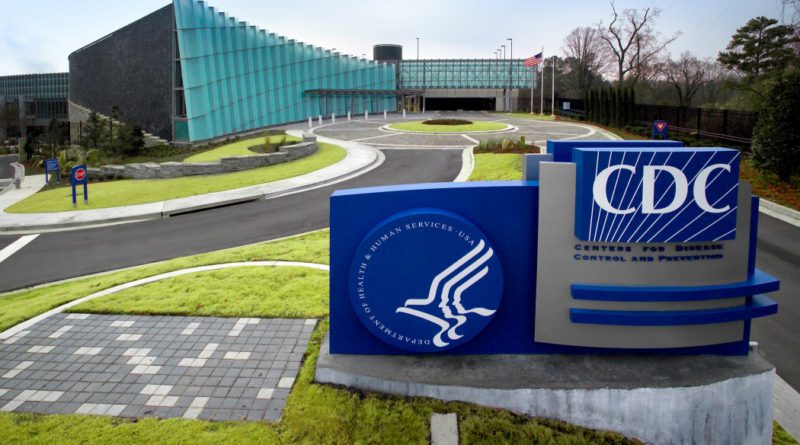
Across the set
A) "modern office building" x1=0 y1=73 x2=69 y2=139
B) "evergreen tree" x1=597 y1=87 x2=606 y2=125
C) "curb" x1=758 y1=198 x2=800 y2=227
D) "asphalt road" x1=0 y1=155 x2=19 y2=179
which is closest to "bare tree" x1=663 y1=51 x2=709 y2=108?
"evergreen tree" x1=597 y1=87 x2=606 y2=125

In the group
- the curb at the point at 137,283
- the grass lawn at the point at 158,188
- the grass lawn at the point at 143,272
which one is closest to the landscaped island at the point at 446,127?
the grass lawn at the point at 158,188

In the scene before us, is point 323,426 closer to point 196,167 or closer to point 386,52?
point 196,167

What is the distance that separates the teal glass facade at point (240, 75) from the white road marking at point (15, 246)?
24.4 metres

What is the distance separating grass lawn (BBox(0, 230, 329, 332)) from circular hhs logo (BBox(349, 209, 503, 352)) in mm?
5020

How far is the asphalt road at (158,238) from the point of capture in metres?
11.9

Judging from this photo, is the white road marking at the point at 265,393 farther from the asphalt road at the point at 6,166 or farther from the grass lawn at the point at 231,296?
the asphalt road at the point at 6,166

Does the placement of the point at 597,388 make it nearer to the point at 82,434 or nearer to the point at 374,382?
the point at 374,382

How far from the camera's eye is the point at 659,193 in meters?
5.40

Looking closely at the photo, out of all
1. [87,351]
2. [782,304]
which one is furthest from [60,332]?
[782,304]

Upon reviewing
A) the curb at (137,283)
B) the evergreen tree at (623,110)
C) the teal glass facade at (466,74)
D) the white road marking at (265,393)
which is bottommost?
the white road marking at (265,393)

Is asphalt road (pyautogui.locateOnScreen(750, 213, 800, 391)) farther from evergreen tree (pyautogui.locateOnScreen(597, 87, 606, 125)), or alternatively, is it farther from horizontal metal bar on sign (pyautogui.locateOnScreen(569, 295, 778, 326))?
evergreen tree (pyautogui.locateOnScreen(597, 87, 606, 125))

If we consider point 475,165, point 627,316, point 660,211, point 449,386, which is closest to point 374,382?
point 449,386

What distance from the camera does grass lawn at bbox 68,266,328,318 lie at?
26.5ft

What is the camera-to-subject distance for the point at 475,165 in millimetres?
22594
